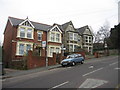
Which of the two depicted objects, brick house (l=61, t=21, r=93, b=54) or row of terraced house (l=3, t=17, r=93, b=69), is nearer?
row of terraced house (l=3, t=17, r=93, b=69)

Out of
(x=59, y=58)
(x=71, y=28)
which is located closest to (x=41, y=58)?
(x=59, y=58)

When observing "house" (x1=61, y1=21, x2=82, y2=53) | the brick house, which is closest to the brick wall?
"house" (x1=61, y1=21, x2=82, y2=53)

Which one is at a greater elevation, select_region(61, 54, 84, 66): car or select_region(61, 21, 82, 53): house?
select_region(61, 21, 82, 53): house

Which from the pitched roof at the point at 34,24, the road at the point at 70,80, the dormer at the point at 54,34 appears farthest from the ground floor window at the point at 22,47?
the road at the point at 70,80

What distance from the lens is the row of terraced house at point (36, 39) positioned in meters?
25.9

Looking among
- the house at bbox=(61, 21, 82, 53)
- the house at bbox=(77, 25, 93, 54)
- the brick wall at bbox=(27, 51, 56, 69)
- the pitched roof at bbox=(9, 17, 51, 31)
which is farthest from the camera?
the house at bbox=(77, 25, 93, 54)

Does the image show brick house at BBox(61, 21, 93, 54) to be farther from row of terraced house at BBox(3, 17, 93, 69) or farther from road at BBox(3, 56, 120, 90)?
road at BBox(3, 56, 120, 90)

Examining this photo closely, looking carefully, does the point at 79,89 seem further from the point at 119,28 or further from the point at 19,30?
the point at 119,28

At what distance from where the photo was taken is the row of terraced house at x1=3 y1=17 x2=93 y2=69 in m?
25.9

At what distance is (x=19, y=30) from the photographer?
85.1 feet

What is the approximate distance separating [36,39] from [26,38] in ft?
8.38

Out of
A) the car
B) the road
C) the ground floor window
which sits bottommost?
the road

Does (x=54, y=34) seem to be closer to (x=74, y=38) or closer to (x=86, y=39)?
(x=74, y=38)

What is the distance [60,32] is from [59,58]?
931 centimetres
